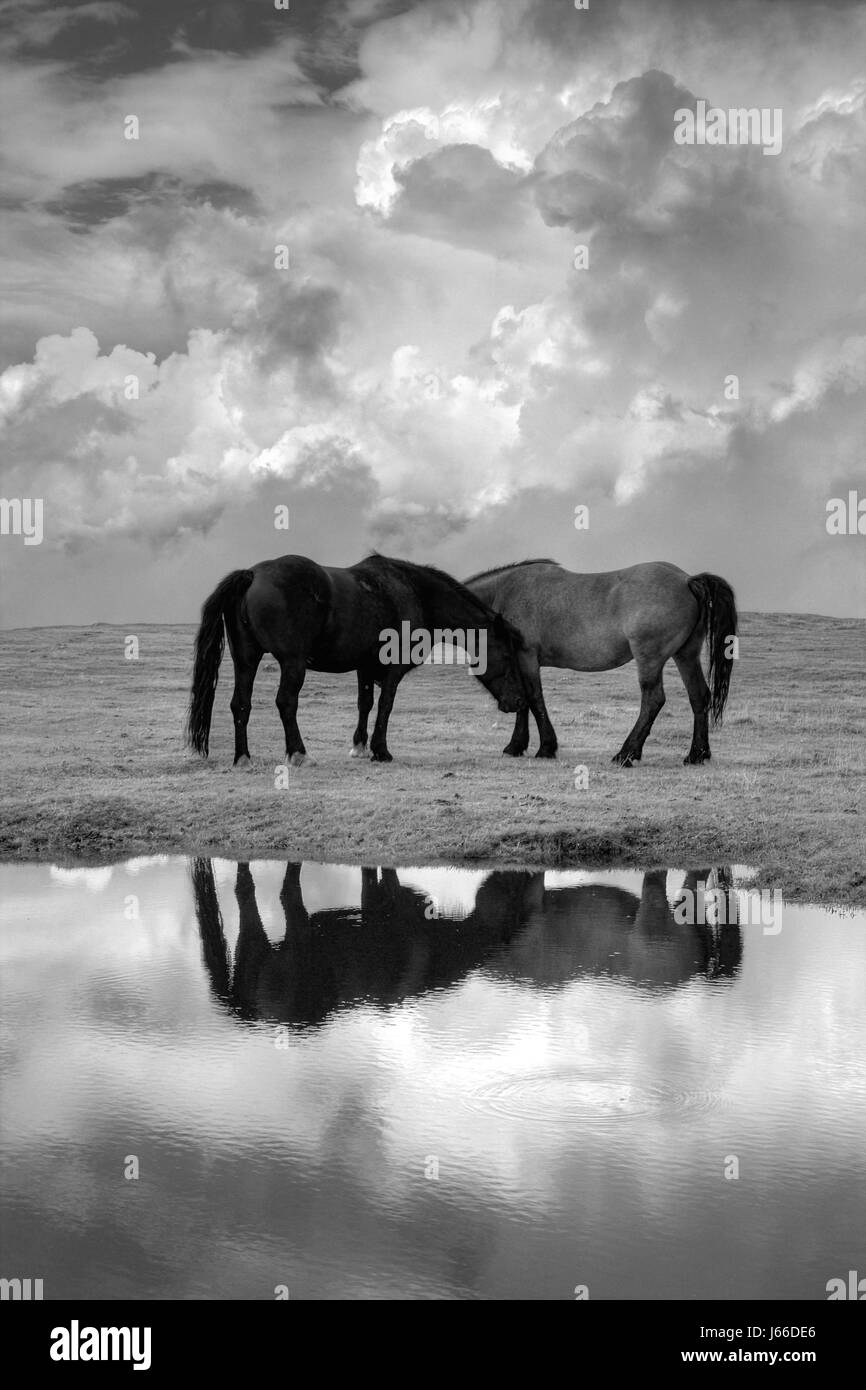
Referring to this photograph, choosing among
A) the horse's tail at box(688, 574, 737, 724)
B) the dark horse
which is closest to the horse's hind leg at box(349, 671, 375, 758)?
the dark horse

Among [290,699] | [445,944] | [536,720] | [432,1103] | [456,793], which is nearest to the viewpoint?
[432,1103]

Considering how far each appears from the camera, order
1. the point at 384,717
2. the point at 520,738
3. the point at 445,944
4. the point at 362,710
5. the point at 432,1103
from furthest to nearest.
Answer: the point at 362,710 < the point at 520,738 < the point at 384,717 < the point at 445,944 < the point at 432,1103

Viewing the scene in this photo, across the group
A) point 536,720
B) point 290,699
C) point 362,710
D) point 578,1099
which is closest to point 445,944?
point 578,1099

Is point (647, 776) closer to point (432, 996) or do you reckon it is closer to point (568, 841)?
point (568, 841)

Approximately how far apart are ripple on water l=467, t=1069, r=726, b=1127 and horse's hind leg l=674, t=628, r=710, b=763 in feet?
36.9

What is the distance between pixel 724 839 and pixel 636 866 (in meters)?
1.04

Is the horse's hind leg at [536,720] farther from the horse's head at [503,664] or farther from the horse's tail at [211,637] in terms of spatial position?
the horse's tail at [211,637]

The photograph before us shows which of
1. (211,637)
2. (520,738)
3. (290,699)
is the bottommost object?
(520,738)

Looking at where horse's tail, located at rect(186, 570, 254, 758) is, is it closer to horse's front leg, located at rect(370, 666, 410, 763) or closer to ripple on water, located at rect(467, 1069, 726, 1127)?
horse's front leg, located at rect(370, 666, 410, 763)

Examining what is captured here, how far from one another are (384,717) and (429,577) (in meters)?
2.28

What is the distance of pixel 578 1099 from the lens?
561cm

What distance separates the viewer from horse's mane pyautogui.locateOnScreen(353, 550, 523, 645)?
1781 cm

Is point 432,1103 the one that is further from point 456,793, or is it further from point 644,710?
point 644,710
